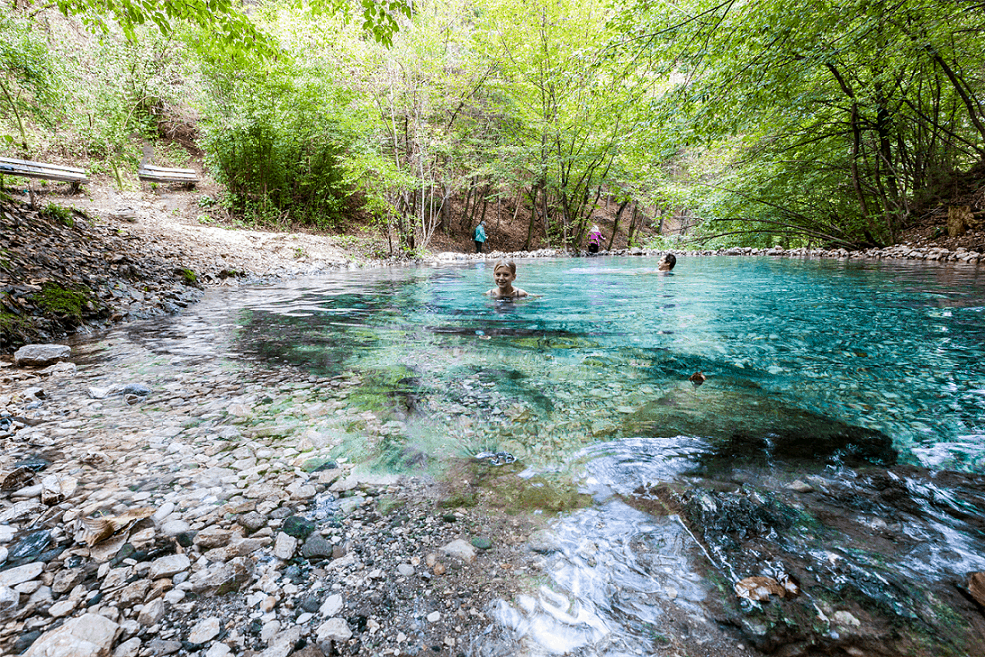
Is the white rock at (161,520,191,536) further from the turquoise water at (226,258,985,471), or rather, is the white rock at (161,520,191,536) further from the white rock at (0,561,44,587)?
the turquoise water at (226,258,985,471)

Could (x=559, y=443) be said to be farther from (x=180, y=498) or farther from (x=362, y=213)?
(x=362, y=213)

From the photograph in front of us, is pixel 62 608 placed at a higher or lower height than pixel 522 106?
lower

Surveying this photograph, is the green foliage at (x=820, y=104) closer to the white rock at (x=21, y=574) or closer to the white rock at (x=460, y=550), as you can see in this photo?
the white rock at (x=460, y=550)

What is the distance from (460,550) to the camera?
55.1 inches

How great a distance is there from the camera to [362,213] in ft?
70.0

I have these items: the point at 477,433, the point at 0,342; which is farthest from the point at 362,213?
the point at 477,433

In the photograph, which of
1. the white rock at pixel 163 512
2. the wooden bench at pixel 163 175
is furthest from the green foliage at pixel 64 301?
the wooden bench at pixel 163 175

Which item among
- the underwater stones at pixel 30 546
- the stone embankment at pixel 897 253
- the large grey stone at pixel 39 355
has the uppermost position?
the stone embankment at pixel 897 253

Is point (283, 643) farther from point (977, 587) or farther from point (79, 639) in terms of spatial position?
point (977, 587)

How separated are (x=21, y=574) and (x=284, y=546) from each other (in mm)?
719

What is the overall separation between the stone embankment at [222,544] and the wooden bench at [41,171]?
49.3 feet

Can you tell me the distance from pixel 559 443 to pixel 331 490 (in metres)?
1.12

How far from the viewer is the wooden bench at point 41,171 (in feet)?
37.2

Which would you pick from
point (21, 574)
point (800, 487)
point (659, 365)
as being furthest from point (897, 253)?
point (21, 574)
